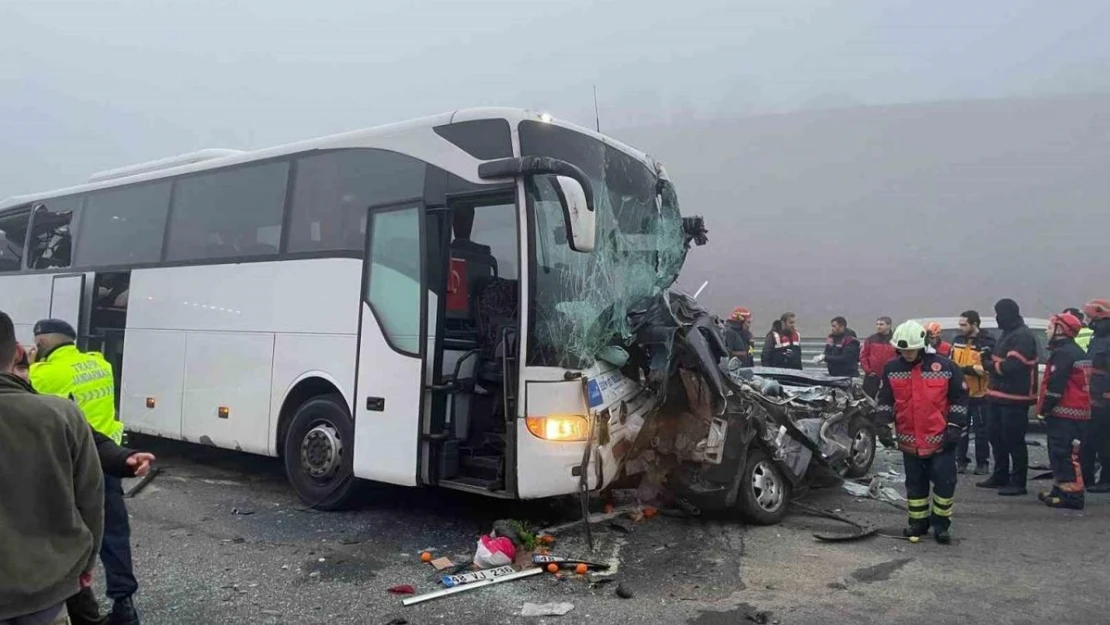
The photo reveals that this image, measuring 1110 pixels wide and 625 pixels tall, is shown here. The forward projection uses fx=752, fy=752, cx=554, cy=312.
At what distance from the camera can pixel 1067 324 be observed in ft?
23.3

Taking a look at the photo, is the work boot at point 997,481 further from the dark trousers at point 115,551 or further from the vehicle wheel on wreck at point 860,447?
the dark trousers at point 115,551

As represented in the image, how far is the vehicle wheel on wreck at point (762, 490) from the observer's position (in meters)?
5.95

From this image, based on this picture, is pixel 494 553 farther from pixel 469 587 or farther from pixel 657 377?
pixel 657 377

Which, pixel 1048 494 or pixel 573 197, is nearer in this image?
pixel 573 197

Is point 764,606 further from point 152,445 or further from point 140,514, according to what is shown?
point 152,445

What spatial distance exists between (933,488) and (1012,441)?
2.34 meters

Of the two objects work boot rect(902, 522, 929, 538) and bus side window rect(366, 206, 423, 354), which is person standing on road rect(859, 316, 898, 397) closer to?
work boot rect(902, 522, 929, 538)

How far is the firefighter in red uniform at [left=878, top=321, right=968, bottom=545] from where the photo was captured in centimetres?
570

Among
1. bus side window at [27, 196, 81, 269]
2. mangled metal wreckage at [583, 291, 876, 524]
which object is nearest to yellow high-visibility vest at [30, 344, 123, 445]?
mangled metal wreckage at [583, 291, 876, 524]

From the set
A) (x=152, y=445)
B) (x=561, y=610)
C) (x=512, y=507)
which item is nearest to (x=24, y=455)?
(x=561, y=610)

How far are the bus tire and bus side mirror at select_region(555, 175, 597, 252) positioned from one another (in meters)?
2.53

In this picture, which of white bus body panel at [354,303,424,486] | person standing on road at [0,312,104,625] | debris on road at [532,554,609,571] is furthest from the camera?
white bus body panel at [354,303,424,486]

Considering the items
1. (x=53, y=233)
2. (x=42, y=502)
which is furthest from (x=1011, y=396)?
(x=53, y=233)

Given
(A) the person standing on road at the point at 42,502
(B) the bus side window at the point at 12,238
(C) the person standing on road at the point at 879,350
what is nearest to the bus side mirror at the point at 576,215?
(A) the person standing on road at the point at 42,502
